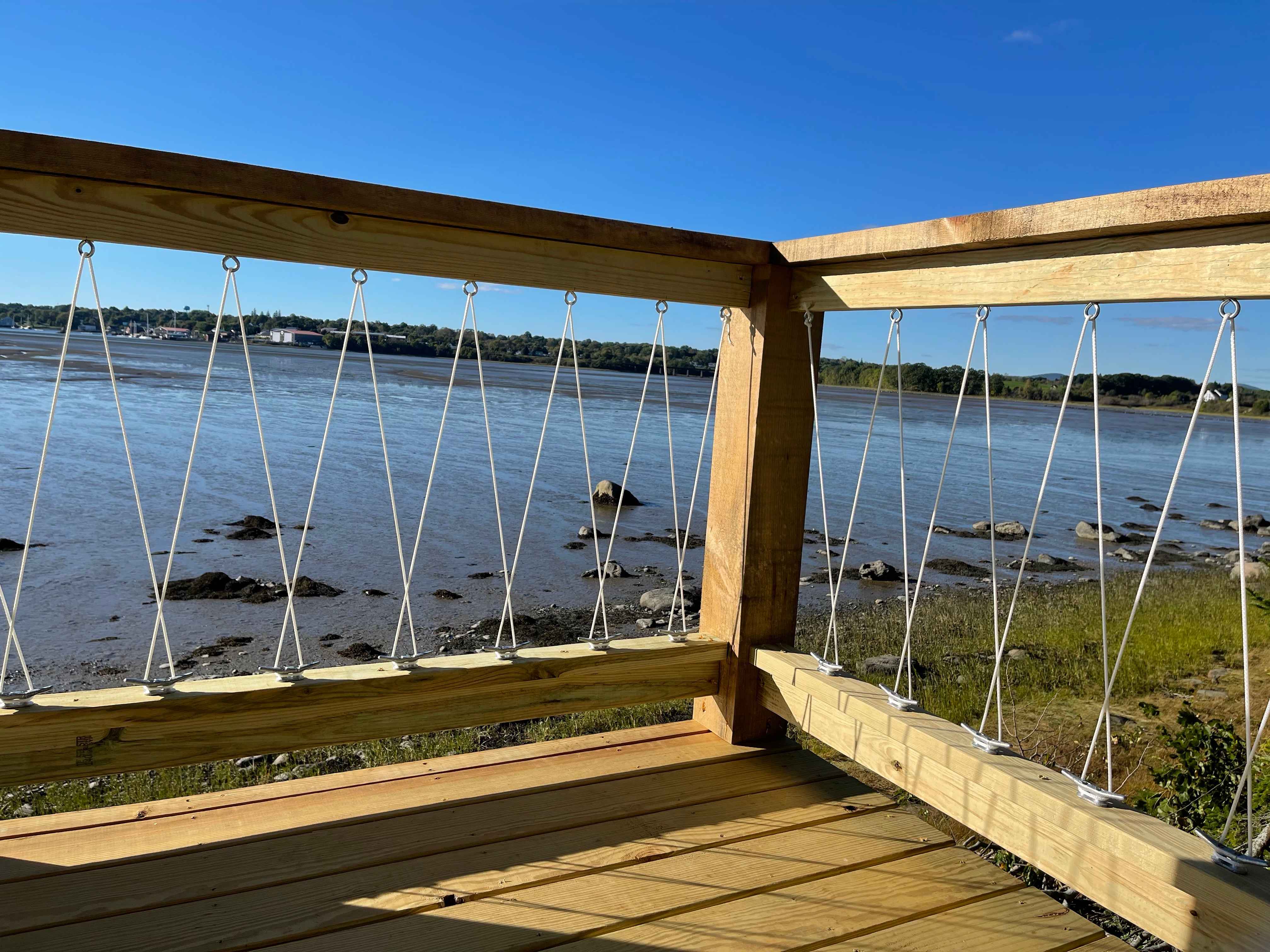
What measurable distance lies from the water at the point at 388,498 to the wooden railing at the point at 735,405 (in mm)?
3384

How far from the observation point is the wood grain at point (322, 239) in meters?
1.48

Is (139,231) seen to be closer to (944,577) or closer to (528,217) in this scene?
(528,217)

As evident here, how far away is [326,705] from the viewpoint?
1.81 metres

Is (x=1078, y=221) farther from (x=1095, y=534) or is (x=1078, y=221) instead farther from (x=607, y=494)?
(x=1095, y=534)

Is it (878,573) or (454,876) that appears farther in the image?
(878,573)

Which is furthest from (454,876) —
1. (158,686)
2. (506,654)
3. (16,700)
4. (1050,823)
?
(1050,823)

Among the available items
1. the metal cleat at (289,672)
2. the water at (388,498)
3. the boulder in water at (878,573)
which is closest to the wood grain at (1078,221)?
the metal cleat at (289,672)

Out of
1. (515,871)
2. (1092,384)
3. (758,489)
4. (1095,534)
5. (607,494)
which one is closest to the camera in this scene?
(515,871)

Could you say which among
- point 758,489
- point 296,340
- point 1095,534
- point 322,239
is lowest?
point 1095,534

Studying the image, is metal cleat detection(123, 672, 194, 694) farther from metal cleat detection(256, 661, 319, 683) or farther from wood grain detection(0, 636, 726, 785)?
metal cleat detection(256, 661, 319, 683)

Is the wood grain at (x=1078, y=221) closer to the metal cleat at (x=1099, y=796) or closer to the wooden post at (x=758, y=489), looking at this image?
the wooden post at (x=758, y=489)

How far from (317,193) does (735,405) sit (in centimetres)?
111

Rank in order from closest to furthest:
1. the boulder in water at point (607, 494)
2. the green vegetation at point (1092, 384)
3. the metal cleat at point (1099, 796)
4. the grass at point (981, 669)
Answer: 1. the metal cleat at point (1099, 796)
2. the green vegetation at point (1092, 384)
3. the grass at point (981, 669)
4. the boulder in water at point (607, 494)

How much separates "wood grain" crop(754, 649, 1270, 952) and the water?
12.3ft
